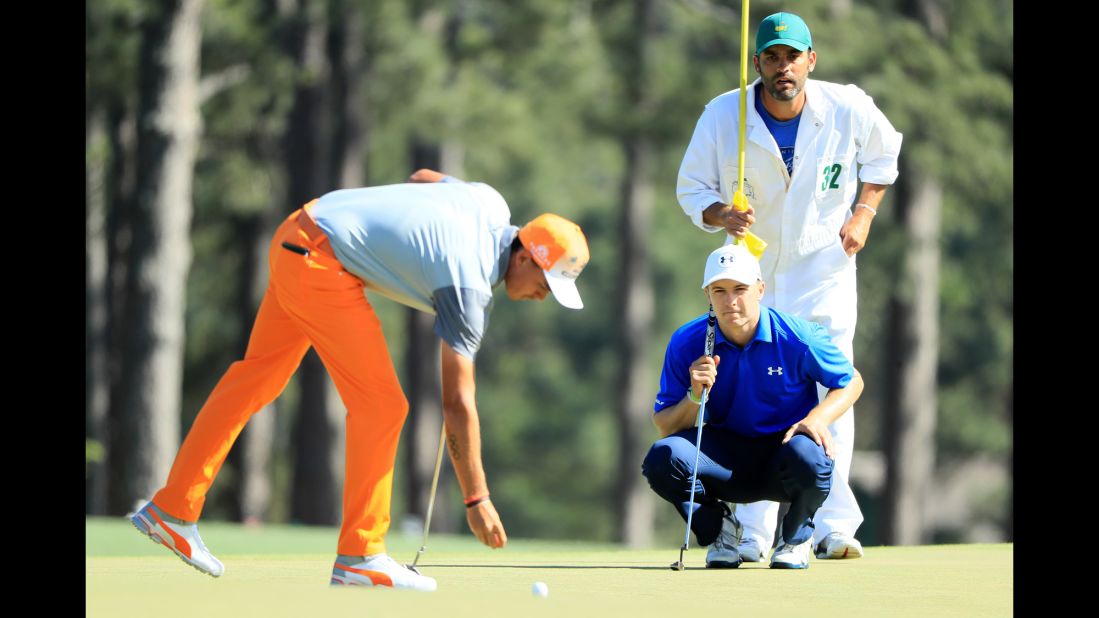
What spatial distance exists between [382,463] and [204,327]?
76.5ft

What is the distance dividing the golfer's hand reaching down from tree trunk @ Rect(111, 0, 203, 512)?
1216 cm

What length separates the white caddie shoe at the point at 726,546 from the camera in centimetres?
777

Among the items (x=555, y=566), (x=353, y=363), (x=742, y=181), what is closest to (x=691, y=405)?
(x=555, y=566)

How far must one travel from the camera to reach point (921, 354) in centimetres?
2191

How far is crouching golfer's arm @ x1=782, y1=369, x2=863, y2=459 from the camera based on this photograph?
752 cm

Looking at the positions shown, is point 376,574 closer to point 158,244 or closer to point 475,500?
point 475,500

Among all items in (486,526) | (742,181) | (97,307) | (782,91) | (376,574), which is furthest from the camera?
(97,307)

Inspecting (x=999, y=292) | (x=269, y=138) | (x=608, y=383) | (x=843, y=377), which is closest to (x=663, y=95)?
(x=269, y=138)

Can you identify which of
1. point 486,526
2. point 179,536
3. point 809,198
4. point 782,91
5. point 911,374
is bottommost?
point 911,374

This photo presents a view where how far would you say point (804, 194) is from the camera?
830 cm

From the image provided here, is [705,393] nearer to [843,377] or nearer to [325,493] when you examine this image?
[843,377]

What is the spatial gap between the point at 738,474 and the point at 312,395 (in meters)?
15.7

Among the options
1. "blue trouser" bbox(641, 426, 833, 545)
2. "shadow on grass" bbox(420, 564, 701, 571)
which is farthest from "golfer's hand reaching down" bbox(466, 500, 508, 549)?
"shadow on grass" bbox(420, 564, 701, 571)
